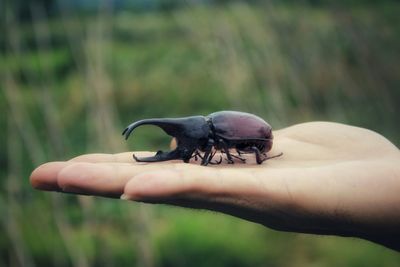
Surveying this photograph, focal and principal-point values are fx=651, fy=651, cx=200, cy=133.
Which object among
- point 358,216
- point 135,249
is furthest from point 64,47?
point 358,216

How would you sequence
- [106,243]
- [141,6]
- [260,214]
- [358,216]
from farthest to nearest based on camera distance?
[141,6] < [106,243] < [358,216] < [260,214]

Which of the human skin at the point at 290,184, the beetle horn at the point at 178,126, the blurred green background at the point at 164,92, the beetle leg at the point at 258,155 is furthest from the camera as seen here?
the blurred green background at the point at 164,92

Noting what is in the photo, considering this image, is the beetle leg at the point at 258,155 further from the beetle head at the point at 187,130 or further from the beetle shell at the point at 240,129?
the beetle head at the point at 187,130

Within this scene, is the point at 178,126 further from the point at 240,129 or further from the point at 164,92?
the point at 164,92

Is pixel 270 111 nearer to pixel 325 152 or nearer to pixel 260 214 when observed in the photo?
pixel 325 152

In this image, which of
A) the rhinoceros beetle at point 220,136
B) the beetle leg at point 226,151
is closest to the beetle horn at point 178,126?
the rhinoceros beetle at point 220,136

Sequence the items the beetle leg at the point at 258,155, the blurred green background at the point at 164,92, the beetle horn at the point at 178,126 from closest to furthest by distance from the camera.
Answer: the beetle horn at the point at 178,126
the beetle leg at the point at 258,155
the blurred green background at the point at 164,92
